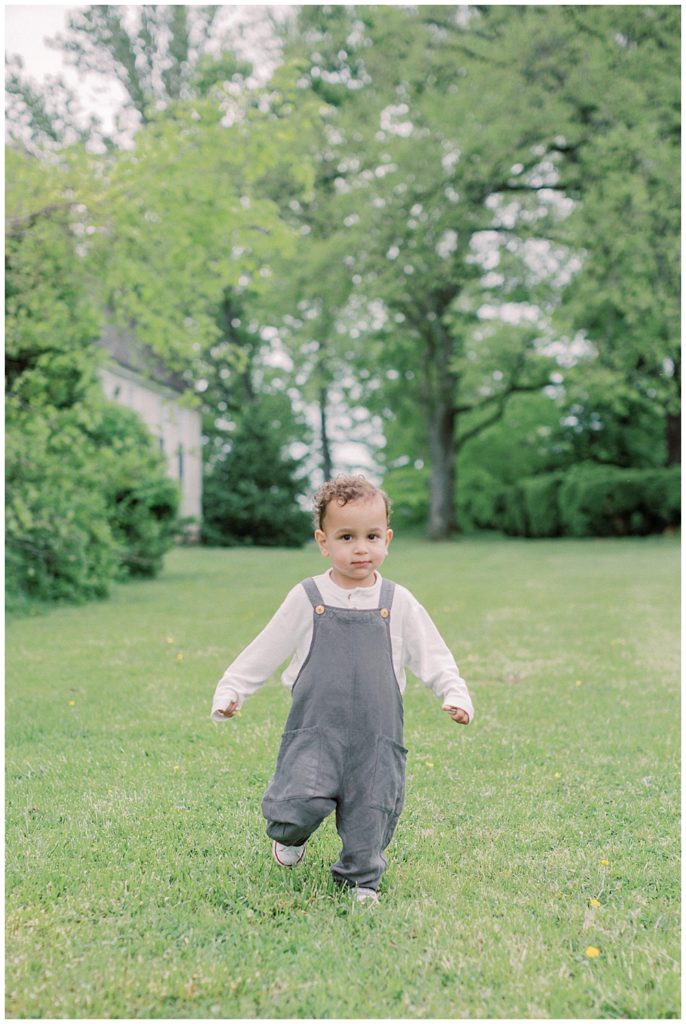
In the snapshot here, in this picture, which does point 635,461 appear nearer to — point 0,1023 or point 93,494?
point 93,494

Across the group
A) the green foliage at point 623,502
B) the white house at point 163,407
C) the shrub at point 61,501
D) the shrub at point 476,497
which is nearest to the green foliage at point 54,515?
the shrub at point 61,501

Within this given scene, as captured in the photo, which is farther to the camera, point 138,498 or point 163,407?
point 163,407

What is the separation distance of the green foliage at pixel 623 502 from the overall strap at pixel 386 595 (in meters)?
25.2

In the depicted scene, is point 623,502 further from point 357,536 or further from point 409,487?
point 357,536

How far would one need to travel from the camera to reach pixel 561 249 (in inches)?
1099

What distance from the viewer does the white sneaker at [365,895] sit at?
3322 millimetres

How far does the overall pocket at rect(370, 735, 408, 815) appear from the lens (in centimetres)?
343

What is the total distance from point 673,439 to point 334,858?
28719 millimetres

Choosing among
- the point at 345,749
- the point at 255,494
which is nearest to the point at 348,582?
the point at 345,749

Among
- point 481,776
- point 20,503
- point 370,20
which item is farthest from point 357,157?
point 481,776

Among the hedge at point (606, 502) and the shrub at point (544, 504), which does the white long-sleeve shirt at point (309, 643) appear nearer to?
the hedge at point (606, 502)

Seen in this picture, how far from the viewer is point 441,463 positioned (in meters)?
31.0

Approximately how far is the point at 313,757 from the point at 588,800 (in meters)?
1.72

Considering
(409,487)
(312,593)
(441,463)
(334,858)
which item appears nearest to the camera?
(312,593)
